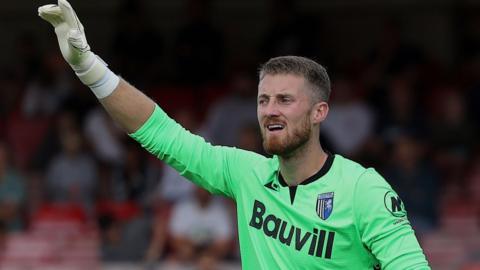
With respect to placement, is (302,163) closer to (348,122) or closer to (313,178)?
(313,178)

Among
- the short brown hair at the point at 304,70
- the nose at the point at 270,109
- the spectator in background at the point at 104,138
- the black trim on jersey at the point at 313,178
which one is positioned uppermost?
the spectator in background at the point at 104,138

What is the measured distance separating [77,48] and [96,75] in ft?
0.54

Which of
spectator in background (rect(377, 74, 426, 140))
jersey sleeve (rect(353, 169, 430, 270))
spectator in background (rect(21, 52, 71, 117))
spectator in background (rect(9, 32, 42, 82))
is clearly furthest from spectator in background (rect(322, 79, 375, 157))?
jersey sleeve (rect(353, 169, 430, 270))

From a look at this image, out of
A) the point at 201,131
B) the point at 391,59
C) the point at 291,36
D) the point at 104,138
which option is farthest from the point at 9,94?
the point at 391,59

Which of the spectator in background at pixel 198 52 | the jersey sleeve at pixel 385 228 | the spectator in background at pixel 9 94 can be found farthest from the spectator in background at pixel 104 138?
the jersey sleeve at pixel 385 228

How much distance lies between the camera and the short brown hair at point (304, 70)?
4.30 meters

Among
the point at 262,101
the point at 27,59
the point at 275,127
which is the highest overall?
the point at 27,59

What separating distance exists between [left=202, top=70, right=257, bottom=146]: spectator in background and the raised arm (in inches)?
259

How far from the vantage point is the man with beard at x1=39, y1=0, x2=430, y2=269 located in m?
4.10

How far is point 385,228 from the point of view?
4.02 meters

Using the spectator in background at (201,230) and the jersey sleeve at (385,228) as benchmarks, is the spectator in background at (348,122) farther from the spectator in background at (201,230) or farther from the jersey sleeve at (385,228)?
the jersey sleeve at (385,228)

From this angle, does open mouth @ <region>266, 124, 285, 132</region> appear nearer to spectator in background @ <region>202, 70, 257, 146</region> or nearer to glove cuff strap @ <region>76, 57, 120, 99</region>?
glove cuff strap @ <region>76, 57, 120, 99</region>

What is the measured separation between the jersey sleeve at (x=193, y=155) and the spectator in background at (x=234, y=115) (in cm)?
640

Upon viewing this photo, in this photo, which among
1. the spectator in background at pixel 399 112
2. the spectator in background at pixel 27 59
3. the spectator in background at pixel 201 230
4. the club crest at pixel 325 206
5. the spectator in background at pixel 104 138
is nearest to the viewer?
the club crest at pixel 325 206
